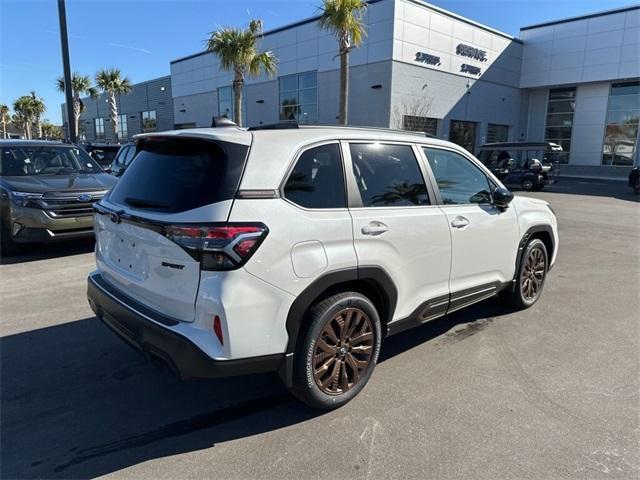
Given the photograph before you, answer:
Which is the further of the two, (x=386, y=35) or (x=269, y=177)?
(x=386, y=35)

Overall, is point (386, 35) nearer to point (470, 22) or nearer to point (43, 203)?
point (470, 22)

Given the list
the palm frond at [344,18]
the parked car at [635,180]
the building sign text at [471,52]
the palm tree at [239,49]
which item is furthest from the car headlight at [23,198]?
the building sign text at [471,52]

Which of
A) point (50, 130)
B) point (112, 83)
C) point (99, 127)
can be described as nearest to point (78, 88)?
point (112, 83)

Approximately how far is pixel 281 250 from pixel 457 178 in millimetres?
2113

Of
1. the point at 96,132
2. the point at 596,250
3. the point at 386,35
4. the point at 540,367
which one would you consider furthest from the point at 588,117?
the point at 96,132

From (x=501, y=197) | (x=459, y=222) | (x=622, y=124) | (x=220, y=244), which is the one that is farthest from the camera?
(x=622, y=124)

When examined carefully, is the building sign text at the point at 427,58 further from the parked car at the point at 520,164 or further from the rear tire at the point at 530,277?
the rear tire at the point at 530,277

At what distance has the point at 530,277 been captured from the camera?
4.90m

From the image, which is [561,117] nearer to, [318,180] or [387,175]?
[387,175]

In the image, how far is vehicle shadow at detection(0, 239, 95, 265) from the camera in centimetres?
683

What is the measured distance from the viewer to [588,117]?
115 feet

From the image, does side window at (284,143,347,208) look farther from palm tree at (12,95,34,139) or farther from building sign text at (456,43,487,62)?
palm tree at (12,95,34,139)

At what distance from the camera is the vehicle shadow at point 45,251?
6828 millimetres

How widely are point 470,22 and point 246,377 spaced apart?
3322 cm
